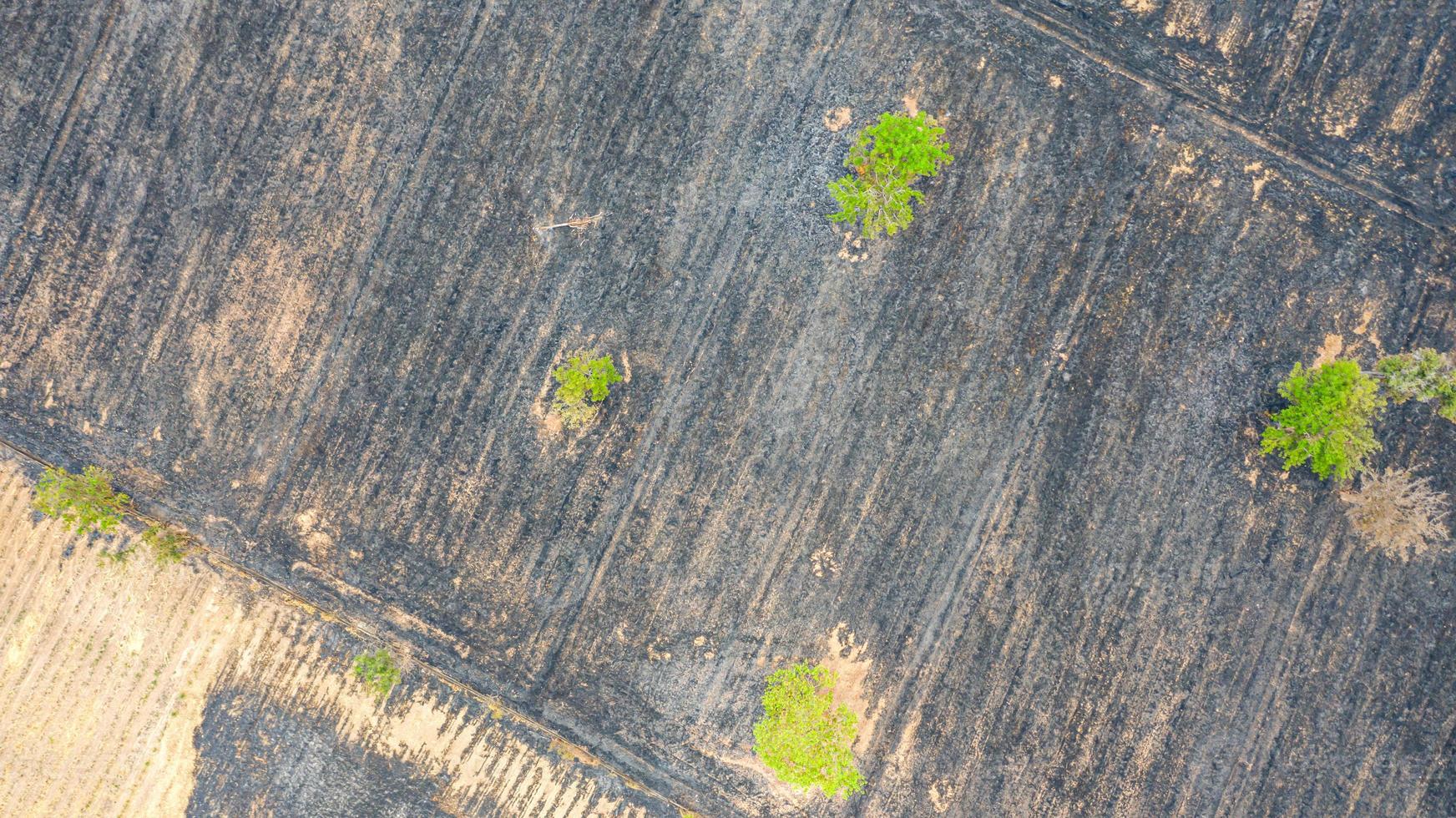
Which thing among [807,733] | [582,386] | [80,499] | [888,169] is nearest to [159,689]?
[80,499]

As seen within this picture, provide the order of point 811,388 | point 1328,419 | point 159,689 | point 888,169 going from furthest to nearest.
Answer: point 811,388 → point 159,689 → point 888,169 → point 1328,419

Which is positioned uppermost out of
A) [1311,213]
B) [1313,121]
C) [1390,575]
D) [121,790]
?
[1313,121]

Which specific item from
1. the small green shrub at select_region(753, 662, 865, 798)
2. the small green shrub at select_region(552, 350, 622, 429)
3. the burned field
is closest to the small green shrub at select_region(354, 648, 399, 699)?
the burned field

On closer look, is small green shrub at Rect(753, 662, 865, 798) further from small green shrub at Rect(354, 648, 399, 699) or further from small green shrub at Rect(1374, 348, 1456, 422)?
small green shrub at Rect(1374, 348, 1456, 422)

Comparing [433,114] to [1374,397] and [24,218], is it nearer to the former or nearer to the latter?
[24,218]

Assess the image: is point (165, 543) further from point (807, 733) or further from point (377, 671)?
point (807, 733)

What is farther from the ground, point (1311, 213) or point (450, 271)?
point (1311, 213)

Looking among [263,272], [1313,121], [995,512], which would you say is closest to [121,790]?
[263,272]
